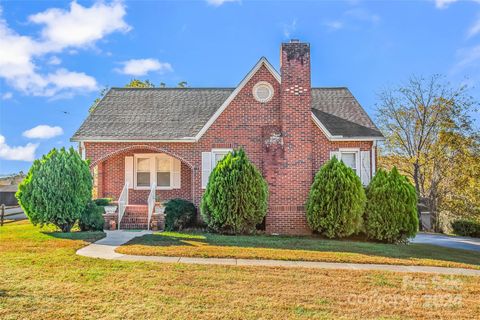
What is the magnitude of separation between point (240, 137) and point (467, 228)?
12779mm

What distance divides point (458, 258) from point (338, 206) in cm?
352

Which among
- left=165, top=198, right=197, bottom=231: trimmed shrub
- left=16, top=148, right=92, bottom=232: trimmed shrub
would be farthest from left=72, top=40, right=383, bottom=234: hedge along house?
left=16, top=148, right=92, bottom=232: trimmed shrub

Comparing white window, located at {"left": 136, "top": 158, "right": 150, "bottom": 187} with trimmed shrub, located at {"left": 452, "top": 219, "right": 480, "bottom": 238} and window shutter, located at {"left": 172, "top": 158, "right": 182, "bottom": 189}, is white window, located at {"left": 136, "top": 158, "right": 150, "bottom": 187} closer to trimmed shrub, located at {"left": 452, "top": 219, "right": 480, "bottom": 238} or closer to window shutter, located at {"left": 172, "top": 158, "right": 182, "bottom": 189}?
window shutter, located at {"left": 172, "top": 158, "right": 182, "bottom": 189}

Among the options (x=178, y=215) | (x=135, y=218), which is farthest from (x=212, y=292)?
(x=135, y=218)

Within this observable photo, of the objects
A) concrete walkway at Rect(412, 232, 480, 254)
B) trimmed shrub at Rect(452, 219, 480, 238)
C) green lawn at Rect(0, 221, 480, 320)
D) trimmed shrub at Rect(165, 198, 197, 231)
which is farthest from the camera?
trimmed shrub at Rect(452, 219, 480, 238)

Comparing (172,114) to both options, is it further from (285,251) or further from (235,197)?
(285,251)

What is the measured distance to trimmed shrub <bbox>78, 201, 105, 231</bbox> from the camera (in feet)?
39.8

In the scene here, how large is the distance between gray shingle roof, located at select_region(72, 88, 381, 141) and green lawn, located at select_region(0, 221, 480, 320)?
7869mm

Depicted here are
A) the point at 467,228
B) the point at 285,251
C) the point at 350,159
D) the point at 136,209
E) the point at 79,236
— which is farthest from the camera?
the point at 467,228

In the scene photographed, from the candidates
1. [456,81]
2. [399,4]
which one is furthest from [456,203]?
[399,4]

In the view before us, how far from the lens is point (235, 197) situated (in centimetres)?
1159

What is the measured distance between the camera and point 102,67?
1455 cm

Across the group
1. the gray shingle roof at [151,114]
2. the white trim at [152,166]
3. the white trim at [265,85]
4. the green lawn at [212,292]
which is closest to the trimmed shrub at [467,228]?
the white trim at [265,85]

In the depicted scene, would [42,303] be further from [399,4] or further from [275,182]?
[399,4]
